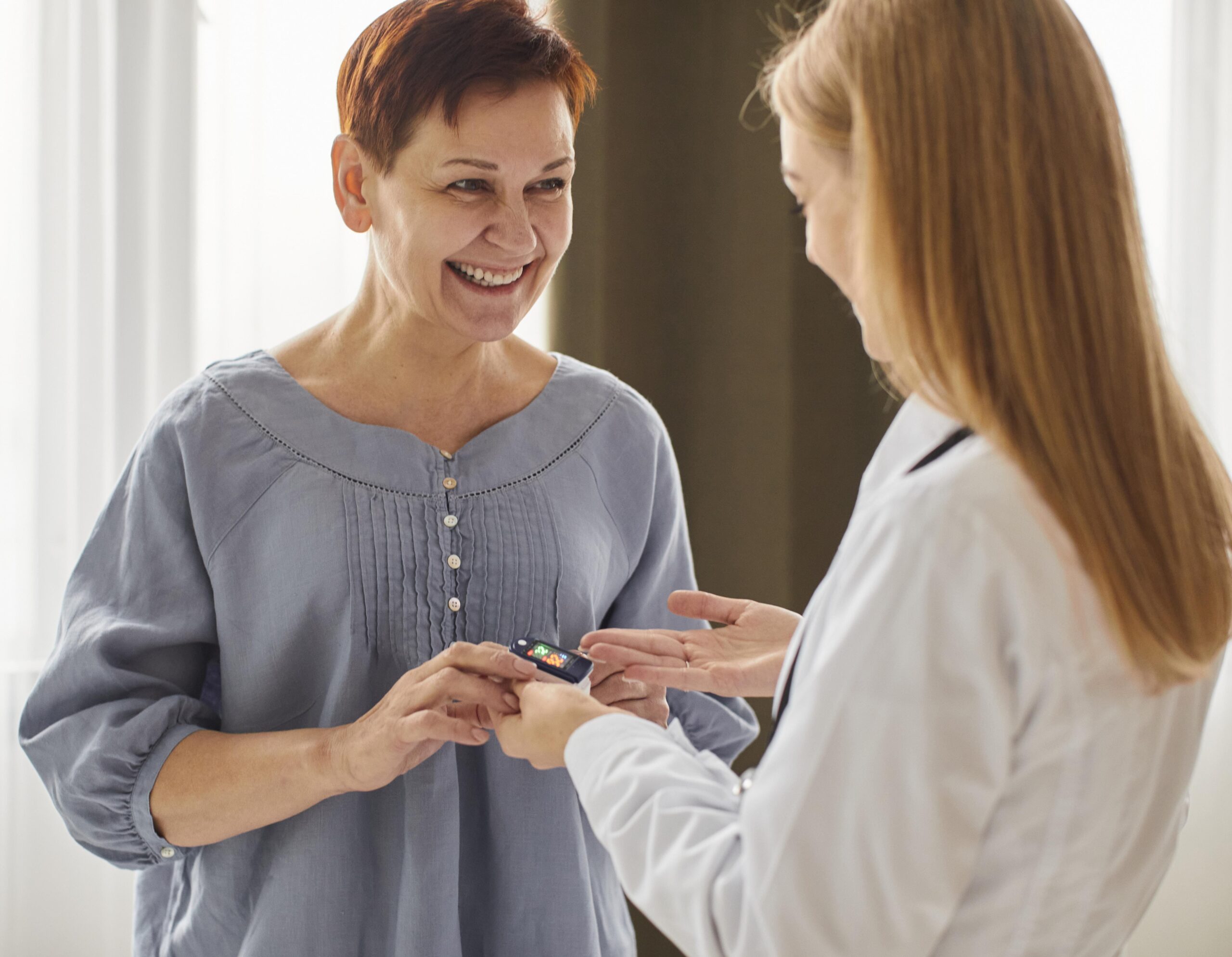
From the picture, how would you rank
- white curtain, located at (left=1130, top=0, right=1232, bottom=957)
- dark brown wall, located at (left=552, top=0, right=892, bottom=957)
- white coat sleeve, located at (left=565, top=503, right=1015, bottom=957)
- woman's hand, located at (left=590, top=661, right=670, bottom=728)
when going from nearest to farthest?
white coat sleeve, located at (left=565, top=503, right=1015, bottom=957)
woman's hand, located at (left=590, top=661, right=670, bottom=728)
dark brown wall, located at (left=552, top=0, right=892, bottom=957)
white curtain, located at (left=1130, top=0, right=1232, bottom=957)

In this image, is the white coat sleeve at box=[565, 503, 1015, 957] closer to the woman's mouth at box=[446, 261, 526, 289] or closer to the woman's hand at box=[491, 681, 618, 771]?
the woman's hand at box=[491, 681, 618, 771]

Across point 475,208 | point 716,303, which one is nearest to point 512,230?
point 475,208

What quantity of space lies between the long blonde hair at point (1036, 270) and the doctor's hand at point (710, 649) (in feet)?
1.59

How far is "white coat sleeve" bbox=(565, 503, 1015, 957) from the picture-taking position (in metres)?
0.62

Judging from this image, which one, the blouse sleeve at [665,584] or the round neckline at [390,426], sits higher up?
the round neckline at [390,426]

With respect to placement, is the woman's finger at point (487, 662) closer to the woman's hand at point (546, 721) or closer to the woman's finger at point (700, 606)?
the woman's hand at point (546, 721)

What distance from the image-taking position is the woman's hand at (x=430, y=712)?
0.98 m

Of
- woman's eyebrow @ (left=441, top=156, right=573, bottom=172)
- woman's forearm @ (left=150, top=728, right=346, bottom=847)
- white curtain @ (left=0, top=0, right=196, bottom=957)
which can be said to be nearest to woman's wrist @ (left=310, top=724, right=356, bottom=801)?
woman's forearm @ (left=150, top=728, right=346, bottom=847)

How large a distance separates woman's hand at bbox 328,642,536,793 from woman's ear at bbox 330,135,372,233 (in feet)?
1.70

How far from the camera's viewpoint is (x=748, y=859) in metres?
0.67

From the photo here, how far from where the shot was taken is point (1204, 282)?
7.62 ft

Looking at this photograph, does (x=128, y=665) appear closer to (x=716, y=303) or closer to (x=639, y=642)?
(x=639, y=642)

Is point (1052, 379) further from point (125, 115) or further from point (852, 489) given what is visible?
point (125, 115)

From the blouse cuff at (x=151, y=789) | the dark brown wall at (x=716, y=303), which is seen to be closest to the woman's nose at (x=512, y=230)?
the blouse cuff at (x=151, y=789)
